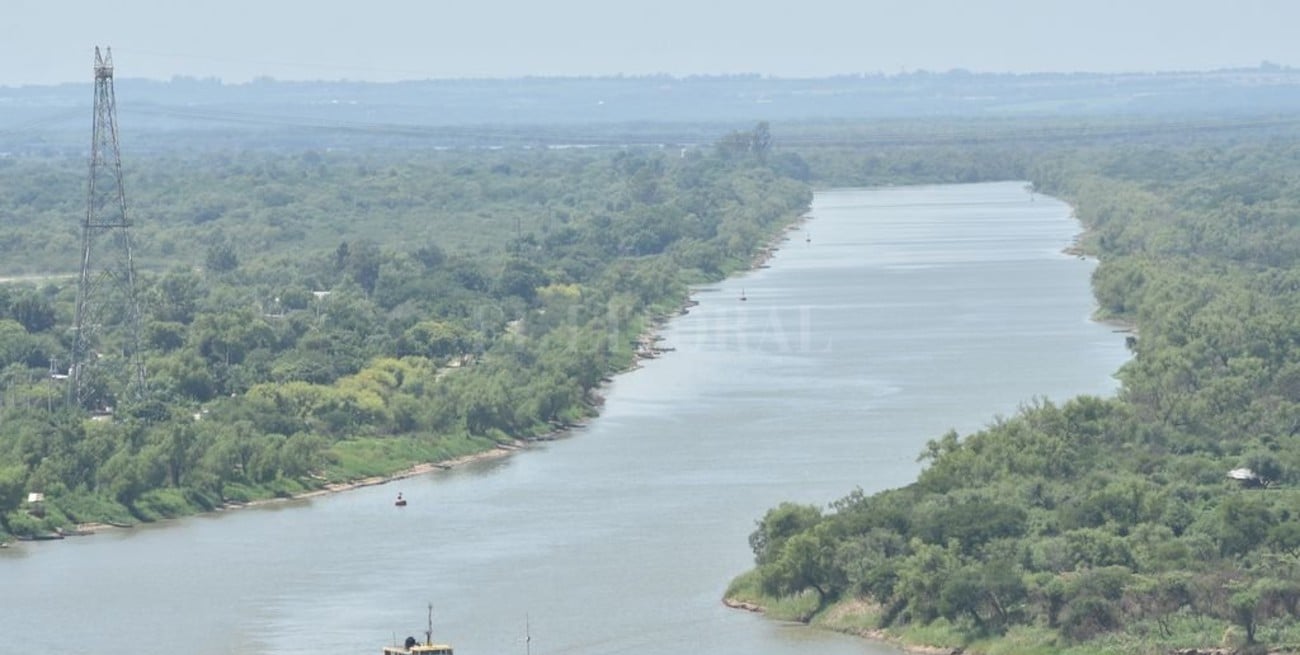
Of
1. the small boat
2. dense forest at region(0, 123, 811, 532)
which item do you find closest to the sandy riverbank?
dense forest at region(0, 123, 811, 532)

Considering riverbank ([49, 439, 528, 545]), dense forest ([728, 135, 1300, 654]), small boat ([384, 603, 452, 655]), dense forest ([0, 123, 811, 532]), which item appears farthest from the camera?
dense forest ([0, 123, 811, 532])

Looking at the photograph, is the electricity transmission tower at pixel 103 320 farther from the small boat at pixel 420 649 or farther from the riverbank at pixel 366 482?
the small boat at pixel 420 649

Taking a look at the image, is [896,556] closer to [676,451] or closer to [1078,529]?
[1078,529]

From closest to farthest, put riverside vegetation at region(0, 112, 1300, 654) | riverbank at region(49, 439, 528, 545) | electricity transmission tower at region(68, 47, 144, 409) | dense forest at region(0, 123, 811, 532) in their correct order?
1. riverside vegetation at region(0, 112, 1300, 654)
2. riverbank at region(49, 439, 528, 545)
3. dense forest at region(0, 123, 811, 532)
4. electricity transmission tower at region(68, 47, 144, 409)

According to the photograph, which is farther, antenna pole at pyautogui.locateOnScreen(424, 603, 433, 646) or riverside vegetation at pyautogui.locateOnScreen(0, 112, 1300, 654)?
riverside vegetation at pyautogui.locateOnScreen(0, 112, 1300, 654)

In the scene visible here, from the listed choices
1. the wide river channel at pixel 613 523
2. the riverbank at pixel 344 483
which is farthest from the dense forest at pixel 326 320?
the wide river channel at pixel 613 523

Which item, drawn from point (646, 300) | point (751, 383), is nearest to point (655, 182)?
point (646, 300)

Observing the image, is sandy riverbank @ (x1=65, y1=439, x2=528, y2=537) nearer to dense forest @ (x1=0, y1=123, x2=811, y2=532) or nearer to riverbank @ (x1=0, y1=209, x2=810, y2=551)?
riverbank @ (x1=0, y1=209, x2=810, y2=551)
